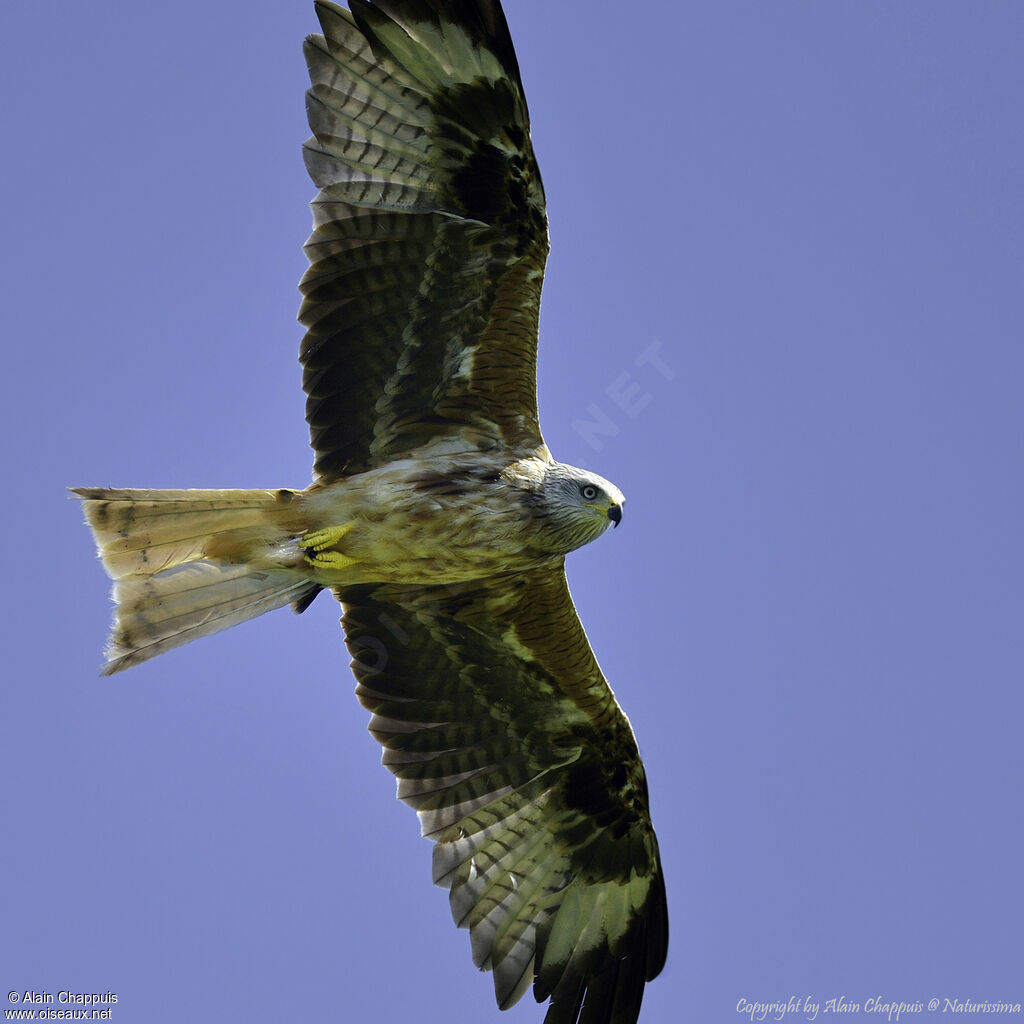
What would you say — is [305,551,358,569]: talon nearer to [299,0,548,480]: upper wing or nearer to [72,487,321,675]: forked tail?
[72,487,321,675]: forked tail

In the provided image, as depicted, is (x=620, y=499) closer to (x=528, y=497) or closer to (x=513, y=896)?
(x=528, y=497)

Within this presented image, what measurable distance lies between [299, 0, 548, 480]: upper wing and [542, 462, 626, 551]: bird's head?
2.53ft

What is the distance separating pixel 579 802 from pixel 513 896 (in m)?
0.76

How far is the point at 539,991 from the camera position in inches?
358

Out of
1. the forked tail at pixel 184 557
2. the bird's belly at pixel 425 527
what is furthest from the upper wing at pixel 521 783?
the forked tail at pixel 184 557

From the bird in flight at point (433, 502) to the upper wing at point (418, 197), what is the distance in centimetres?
1

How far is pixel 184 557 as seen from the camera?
8.10 meters

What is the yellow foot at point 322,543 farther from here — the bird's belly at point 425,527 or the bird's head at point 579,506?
the bird's head at point 579,506

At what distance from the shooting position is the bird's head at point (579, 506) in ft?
26.6

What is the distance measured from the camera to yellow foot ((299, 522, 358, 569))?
8328 millimetres

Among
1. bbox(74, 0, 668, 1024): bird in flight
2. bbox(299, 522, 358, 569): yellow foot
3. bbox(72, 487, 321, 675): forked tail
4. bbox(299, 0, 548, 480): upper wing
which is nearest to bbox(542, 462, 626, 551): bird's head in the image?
bbox(74, 0, 668, 1024): bird in flight

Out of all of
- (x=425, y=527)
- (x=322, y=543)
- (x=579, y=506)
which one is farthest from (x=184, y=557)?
(x=579, y=506)

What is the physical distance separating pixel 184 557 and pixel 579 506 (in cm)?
226

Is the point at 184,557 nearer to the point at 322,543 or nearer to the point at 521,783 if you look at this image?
the point at 322,543
